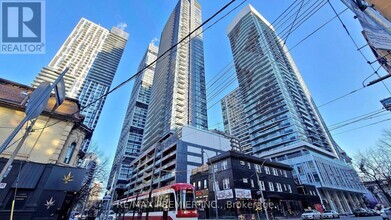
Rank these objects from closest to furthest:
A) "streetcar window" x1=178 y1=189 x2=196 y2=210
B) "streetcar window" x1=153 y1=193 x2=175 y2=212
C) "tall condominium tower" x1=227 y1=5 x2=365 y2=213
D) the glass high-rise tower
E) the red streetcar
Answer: the red streetcar, "streetcar window" x1=178 y1=189 x2=196 y2=210, "streetcar window" x1=153 y1=193 x2=175 y2=212, "tall condominium tower" x1=227 y1=5 x2=365 y2=213, the glass high-rise tower

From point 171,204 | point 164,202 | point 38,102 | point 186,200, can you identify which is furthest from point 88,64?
point 38,102

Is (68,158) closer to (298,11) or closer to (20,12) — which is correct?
(20,12)

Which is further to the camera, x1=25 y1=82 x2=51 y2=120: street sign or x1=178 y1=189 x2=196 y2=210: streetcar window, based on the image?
x1=178 y1=189 x2=196 y2=210: streetcar window

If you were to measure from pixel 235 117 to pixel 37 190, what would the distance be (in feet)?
405

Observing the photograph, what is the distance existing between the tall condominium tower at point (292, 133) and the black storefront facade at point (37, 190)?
4282cm

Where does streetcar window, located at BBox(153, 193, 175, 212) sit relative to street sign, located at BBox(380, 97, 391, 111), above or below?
below

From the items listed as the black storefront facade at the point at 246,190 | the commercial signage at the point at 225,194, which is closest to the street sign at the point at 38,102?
the black storefront facade at the point at 246,190

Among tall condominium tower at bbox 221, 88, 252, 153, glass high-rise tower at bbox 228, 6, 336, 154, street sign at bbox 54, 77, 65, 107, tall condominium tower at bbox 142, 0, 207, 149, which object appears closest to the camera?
street sign at bbox 54, 77, 65, 107

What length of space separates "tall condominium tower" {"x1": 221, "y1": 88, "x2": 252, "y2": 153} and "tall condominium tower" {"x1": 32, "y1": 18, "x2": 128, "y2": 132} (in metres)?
83.7

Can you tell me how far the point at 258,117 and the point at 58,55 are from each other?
120242 mm

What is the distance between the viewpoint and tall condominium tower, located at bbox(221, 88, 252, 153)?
113387 millimetres

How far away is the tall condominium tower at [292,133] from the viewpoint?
177 ft

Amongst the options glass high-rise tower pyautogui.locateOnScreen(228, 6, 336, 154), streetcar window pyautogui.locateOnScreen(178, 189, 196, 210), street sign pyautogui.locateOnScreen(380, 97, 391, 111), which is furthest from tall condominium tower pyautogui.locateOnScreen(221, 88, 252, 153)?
street sign pyautogui.locateOnScreen(380, 97, 391, 111)

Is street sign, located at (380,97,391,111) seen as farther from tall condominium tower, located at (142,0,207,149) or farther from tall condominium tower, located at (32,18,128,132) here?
tall condominium tower, located at (32,18,128,132)
